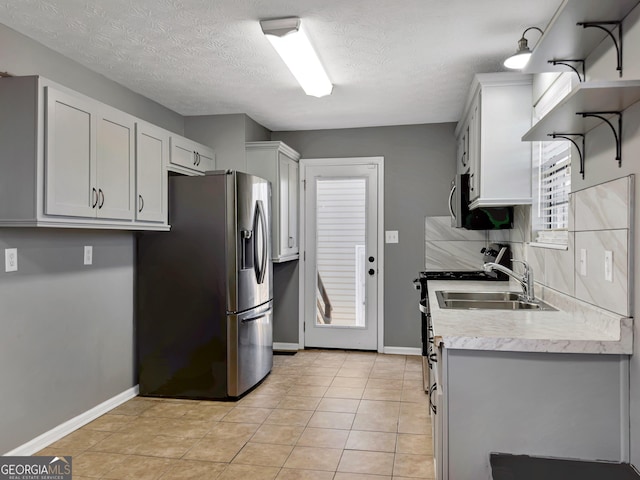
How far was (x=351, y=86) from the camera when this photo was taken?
3.71m

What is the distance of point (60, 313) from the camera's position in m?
2.95

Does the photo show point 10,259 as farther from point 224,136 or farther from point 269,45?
point 224,136

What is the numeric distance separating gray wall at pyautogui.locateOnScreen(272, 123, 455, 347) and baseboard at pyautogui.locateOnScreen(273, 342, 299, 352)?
950mm

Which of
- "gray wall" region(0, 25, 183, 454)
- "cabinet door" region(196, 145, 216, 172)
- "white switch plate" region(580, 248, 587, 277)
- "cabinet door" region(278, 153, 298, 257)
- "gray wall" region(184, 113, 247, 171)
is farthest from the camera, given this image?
"cabinet door" region(278, 153, 298, 257)

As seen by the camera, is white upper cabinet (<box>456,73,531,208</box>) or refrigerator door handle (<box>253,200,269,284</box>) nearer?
white upper cabinet (<box>456,73,531,208</box>)

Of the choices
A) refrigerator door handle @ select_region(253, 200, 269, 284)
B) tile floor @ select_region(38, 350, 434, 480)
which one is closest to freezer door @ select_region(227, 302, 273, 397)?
tile floor @ select_region(38, 350, 434, 480)

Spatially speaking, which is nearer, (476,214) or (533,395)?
(533,395)

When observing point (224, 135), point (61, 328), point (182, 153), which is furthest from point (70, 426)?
point (224, 135)

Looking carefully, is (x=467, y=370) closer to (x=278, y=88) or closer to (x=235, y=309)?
(x=235, y=309)

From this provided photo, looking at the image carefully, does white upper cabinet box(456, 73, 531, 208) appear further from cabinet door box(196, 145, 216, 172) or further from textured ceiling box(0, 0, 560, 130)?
cabinet door box(196, 145, 216, 172)

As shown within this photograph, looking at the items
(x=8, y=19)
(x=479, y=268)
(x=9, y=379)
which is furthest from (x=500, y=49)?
(x=9, y=379)

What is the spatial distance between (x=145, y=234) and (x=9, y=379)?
4.58 ft

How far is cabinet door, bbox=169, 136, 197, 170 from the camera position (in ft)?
12.2

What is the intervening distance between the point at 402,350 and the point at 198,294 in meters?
2.32
